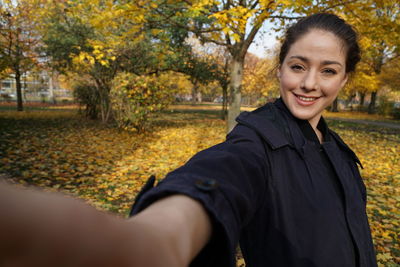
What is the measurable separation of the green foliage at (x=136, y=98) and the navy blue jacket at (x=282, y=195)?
8327 millimetres

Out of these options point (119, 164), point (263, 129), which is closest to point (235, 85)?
point (119, 164)

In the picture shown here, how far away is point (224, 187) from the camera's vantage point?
2.63 feet

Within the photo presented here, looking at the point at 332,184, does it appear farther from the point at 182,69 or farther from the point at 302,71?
the point at 182,69

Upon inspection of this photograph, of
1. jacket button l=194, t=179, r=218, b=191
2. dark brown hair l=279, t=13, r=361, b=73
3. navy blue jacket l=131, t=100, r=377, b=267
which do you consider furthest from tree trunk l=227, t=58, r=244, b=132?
jacket button l=194, t=179, r=218, b=191

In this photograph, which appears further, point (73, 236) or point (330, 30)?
point (330, 30)

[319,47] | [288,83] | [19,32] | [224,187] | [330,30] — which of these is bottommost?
[224,187]

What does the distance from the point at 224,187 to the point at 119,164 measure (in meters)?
5.69

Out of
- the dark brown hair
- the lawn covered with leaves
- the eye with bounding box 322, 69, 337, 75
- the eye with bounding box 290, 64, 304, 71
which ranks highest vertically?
the dark brown hair

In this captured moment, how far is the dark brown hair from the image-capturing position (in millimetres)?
1462

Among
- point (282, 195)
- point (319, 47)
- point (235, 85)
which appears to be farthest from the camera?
point (235, 85)

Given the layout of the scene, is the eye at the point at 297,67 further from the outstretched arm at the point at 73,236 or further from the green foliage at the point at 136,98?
the green foliage at the point at 136,98

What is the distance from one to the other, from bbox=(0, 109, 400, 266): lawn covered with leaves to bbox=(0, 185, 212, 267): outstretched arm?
344 cm

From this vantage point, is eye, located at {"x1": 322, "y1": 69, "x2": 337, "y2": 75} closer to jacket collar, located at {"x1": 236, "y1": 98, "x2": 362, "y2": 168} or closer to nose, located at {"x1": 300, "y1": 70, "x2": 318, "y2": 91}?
nose, located at {"x1": 300, "y1": 70, "x2": 318, "y2": 91}

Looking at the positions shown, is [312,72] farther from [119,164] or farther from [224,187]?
[119,164]
